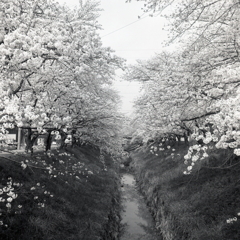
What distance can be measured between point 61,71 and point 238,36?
7.06 metres

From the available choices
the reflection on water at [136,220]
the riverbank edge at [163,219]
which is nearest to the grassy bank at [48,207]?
the reflection on water at [136,220]

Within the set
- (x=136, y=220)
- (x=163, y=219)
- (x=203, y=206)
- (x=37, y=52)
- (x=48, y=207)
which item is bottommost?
(x=136, y=220)

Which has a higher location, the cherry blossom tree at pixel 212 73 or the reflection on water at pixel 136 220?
the cherry blossom tree at pixel 212 73

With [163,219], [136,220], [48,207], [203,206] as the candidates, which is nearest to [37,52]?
[48,207]

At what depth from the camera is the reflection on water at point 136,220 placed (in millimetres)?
13305

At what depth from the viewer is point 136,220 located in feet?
51.4

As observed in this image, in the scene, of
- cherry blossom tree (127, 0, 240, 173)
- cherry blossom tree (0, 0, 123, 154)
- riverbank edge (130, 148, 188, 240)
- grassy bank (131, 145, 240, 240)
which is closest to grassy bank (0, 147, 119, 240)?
cherry blossom tree (0, 0, 123, 154)

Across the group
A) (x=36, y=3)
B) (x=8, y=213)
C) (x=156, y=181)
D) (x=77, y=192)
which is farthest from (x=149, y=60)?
(x=8, y=213)

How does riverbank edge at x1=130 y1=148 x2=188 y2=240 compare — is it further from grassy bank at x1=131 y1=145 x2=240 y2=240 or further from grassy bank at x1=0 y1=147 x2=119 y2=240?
grassy bank at x1=0 y1=147 x2=119 y2=240

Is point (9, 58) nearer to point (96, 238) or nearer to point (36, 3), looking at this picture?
point (36, 3)

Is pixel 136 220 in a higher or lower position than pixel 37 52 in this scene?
lower

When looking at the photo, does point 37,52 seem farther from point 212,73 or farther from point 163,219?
point 163,219

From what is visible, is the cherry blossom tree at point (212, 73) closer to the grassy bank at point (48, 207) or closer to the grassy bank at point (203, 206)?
the grassy bank at point (203, 206)

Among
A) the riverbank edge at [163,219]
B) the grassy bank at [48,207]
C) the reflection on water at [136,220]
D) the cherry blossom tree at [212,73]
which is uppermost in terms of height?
the cherry blossom tree at [212,73]
